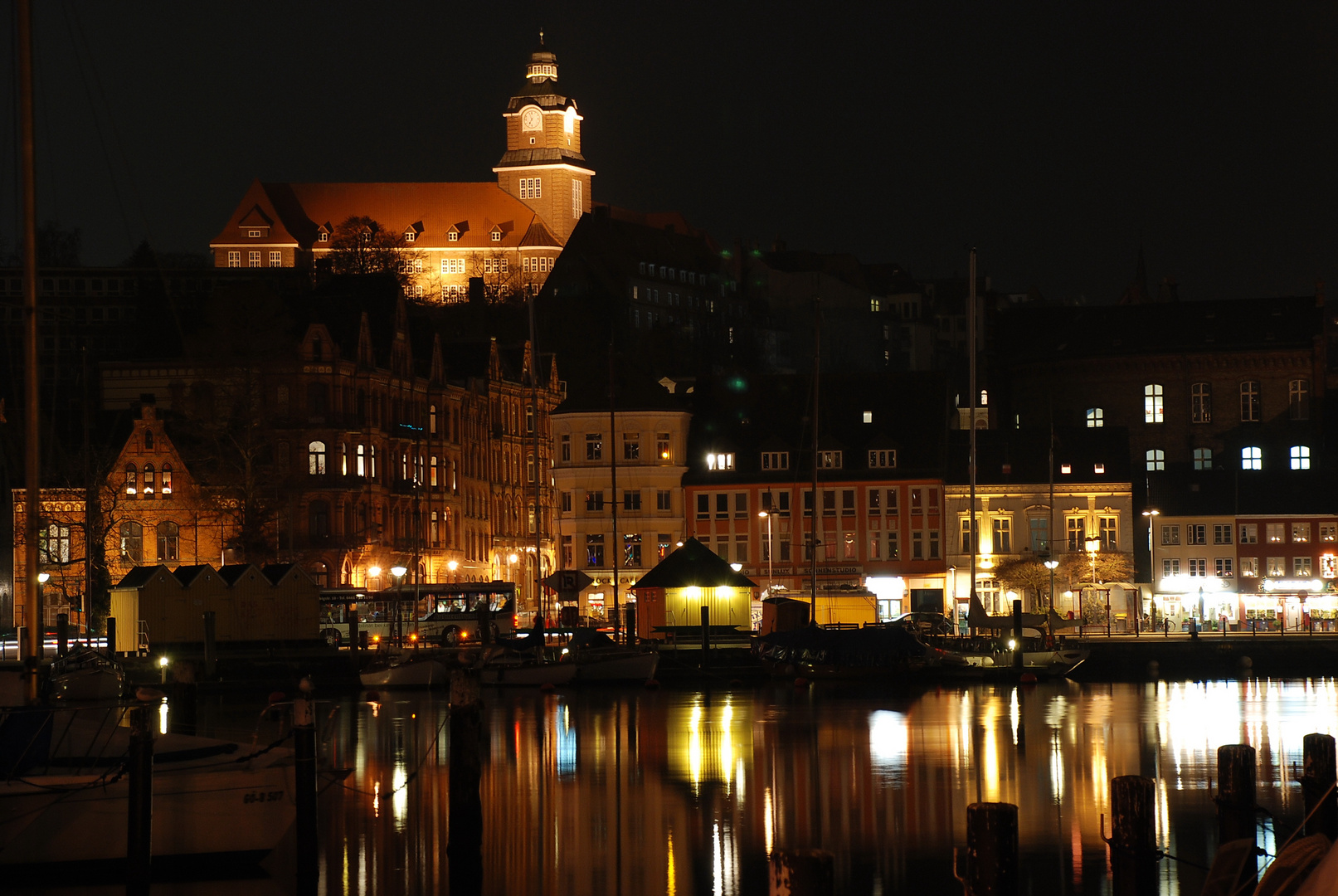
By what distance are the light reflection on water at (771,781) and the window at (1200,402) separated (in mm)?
63813

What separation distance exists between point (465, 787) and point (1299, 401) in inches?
4036

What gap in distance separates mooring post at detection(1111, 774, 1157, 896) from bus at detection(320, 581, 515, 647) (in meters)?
54.5

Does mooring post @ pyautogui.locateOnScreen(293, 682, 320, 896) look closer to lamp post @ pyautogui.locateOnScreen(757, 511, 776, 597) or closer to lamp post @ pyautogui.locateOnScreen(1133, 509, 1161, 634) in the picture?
lamp post @ pyautogui.locateOnScreen(757, 511, 776, 597)

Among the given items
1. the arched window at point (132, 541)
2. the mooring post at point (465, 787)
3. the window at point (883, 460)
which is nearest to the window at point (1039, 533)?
the window at point (883, 460)

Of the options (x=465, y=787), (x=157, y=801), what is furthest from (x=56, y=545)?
(x=465, y=787)

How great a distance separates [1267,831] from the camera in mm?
30141

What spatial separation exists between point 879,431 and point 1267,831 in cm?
6584

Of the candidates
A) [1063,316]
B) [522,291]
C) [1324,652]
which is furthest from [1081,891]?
[522,291]

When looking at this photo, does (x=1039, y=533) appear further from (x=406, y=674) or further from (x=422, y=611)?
(x=406, y=674)

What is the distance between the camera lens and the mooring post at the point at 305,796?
26.5 meters

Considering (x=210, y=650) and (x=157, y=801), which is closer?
(x=157, y=801)

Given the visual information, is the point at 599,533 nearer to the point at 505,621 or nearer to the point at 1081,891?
the point at 505,621

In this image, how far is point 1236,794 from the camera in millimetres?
24344

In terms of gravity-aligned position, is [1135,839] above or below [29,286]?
below
